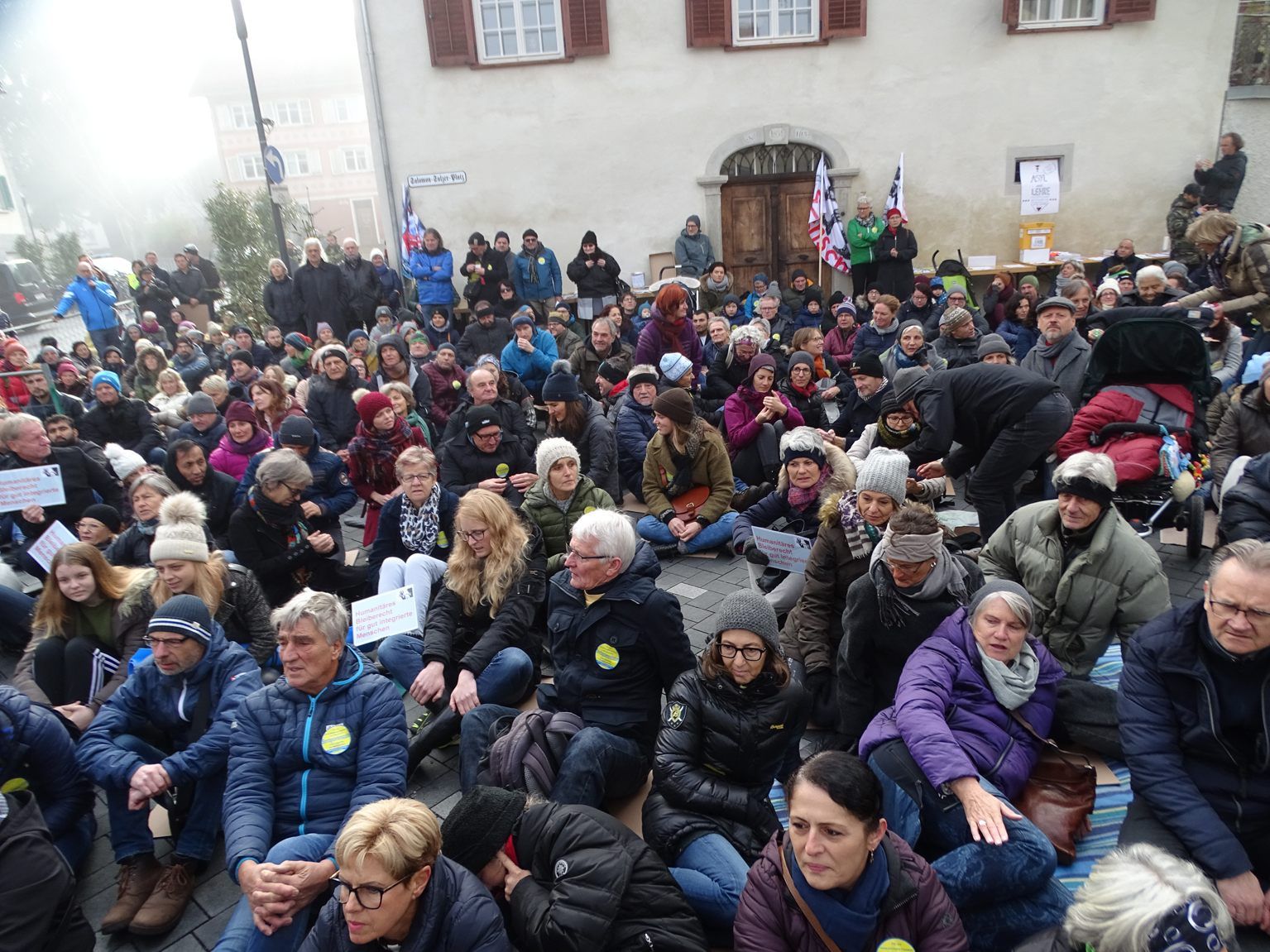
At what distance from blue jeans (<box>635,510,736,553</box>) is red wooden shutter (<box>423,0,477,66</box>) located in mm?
10633

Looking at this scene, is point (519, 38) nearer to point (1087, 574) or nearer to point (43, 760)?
point (1087, 574)

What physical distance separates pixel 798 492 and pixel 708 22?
37.6 ft

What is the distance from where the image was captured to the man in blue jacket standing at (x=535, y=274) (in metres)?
13.7

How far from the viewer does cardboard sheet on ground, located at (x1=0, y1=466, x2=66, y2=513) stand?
6.37m

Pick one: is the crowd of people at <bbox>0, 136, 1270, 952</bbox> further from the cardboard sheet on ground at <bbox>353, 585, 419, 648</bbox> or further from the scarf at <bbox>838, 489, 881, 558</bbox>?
the cardboard sheet on ground at <bbox>353, 585, 419, 648</bbox>

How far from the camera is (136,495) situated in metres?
5.59

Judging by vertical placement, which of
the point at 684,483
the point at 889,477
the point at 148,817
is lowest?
the point at 148,817

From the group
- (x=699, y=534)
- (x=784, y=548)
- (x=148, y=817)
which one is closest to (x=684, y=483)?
(x=699, y=534)

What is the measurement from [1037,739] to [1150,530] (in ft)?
10.7

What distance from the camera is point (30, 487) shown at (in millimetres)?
6430

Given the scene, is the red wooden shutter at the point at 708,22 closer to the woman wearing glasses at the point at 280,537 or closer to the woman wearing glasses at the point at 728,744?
the woman wearing glasses at the point at 280,537

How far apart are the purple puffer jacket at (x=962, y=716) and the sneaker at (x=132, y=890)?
3.21 meters

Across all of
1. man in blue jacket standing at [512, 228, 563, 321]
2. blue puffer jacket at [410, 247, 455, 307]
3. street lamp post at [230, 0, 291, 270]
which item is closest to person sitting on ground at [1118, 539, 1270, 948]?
man in blue jacket standing at [512, 228, 563, 321]

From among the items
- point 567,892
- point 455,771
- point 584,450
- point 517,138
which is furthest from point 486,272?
point 567,892
